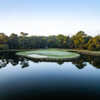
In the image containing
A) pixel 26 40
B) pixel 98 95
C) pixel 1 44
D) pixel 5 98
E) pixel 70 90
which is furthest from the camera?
pixel 26 40

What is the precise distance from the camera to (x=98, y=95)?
204 inches

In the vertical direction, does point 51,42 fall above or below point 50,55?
above

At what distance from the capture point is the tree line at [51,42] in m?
31.5

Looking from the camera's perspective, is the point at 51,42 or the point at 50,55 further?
the point at 51,42

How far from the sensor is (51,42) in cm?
4506

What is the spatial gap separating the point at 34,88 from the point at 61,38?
37691mm

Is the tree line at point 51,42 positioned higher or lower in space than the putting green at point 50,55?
higher

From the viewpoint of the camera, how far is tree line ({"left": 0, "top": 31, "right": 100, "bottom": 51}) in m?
31.5

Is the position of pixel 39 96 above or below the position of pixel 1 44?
below

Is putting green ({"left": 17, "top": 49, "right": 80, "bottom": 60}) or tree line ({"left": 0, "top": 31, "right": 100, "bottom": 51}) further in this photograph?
tree line ({"left": 0, "top": 31, "right": 100, "bottom": 51})

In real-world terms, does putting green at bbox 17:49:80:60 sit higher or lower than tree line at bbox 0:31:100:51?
lower

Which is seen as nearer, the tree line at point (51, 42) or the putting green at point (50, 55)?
the putting green at point (50, 55)

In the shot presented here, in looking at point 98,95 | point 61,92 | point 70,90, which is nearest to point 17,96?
point 61,92

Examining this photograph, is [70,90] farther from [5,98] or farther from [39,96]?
[5,98]
